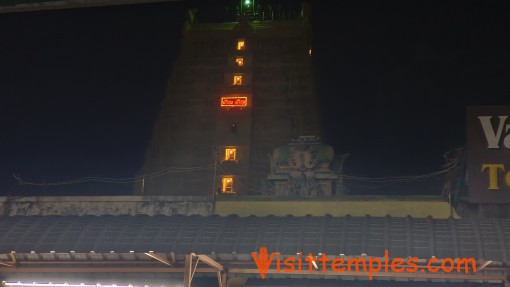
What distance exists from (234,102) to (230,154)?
4.64 m

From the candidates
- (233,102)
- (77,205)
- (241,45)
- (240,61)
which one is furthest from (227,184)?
(77,205)

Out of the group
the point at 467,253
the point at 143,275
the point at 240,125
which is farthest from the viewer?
the point at 240,125

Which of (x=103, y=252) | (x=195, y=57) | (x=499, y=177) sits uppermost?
(x=195, y=57)

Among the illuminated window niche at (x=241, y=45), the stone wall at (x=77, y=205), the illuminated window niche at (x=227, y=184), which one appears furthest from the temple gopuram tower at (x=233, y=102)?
the stone wall at (x=77, y=205)

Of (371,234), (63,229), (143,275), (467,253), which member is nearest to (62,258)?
(63,229)

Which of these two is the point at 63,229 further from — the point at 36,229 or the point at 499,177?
the point at 499,177

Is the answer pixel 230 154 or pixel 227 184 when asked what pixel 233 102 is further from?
pixel 227 184

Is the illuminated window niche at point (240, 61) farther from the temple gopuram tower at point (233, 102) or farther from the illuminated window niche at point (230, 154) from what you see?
the illuminated window niche at point (230, 154)

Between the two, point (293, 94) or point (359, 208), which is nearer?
point (359, 208)

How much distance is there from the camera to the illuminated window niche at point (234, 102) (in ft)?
149

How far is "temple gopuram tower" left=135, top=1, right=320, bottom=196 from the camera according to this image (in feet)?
147

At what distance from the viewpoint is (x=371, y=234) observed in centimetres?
1330

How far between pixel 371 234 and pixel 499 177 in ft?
14.7

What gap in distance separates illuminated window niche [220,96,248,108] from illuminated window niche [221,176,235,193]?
6.58 metres
